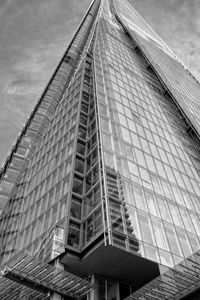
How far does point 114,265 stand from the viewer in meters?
22.7

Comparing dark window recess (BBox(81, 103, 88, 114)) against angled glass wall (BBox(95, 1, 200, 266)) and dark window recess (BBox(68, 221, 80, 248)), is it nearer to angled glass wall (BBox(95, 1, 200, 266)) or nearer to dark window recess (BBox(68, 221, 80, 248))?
angled glass wall (BBox(95, 1, 200, 266))

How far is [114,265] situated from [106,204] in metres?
3.97

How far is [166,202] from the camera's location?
2870cm

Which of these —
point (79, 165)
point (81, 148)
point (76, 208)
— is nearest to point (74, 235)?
point (76, 208)

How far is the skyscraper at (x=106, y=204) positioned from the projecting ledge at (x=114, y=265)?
68 millimetres

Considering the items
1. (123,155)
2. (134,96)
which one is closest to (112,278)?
(123,155)

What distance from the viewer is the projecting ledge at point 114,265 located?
71.7ft

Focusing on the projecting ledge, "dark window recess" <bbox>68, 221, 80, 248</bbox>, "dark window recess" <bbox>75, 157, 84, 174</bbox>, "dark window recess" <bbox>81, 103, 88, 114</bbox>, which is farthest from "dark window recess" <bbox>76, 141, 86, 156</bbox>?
the projecting ledge

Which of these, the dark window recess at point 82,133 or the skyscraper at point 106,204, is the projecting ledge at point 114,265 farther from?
the dark window recess at point 82,133

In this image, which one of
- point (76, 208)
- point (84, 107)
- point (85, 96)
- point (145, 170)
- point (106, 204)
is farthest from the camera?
point (85, 96)

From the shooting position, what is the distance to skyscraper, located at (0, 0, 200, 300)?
21.5 metres

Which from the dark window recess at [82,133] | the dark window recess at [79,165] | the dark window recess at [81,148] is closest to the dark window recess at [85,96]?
the dark window recess at [82,133]

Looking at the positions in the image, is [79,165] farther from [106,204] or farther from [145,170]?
[106,204]

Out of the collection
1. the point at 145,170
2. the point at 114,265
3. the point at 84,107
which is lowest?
the point at 84,107
